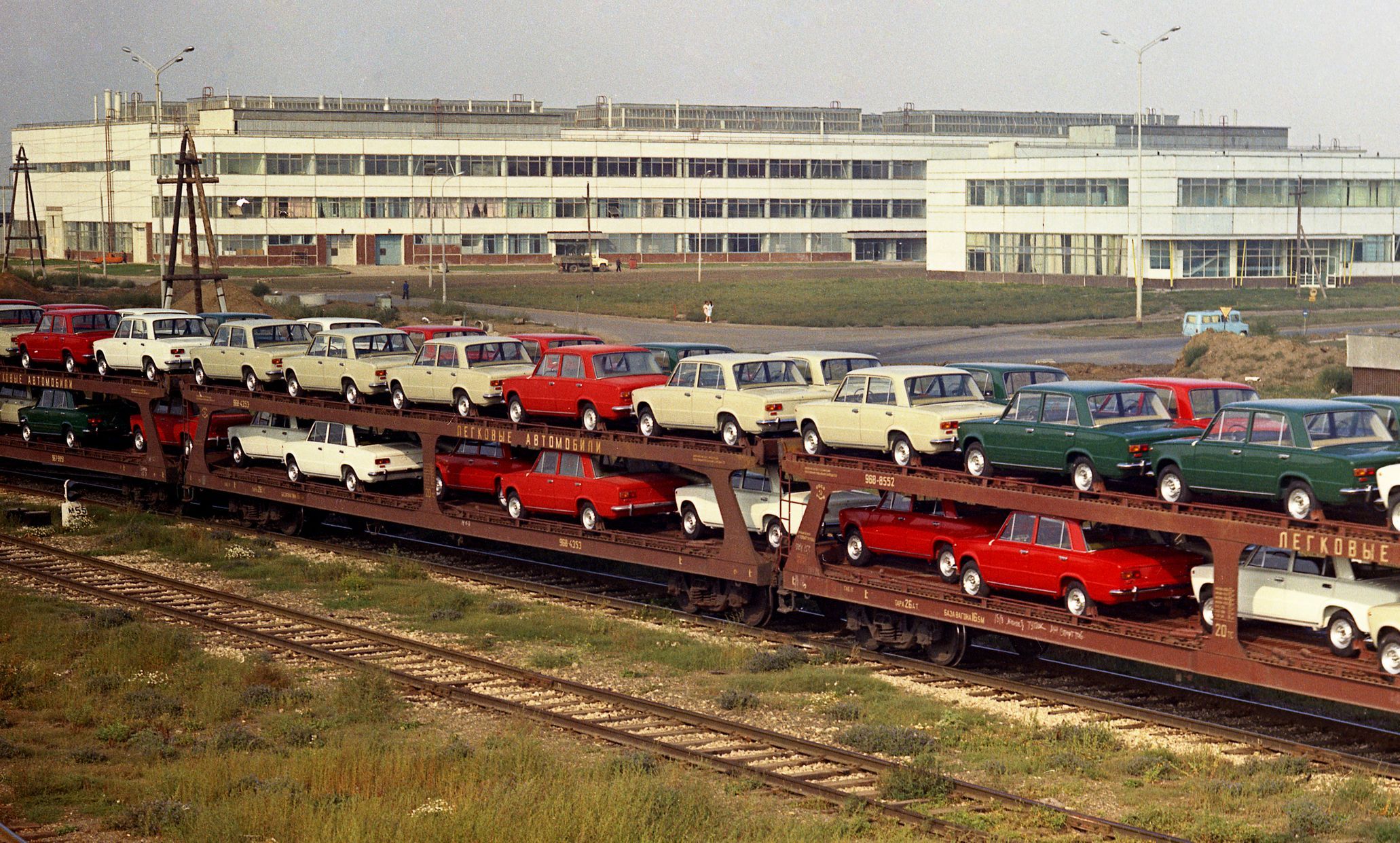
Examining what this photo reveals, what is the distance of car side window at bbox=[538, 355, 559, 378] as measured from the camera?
27250 mm

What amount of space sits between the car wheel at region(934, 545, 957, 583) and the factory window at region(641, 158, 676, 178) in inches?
4360

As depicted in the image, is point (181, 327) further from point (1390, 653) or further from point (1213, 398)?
point (1390, 653)

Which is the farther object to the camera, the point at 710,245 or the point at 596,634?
the point at 710,245

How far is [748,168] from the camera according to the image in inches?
5207

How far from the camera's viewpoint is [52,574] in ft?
96.6

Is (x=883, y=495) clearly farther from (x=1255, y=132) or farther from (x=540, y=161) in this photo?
(x=1255, y=132)

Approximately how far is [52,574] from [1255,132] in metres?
130

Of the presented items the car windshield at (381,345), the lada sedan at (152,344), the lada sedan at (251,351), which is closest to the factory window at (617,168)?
the lada sedan at (152,344)

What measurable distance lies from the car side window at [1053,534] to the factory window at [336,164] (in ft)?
356

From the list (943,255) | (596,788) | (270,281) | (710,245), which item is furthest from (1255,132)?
(596,788)

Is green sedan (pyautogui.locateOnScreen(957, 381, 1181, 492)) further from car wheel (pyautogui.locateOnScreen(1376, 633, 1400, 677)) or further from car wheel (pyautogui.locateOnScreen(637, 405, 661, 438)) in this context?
car wheel (pyautogui.locateOnScreen(637, 405, 661, 438))

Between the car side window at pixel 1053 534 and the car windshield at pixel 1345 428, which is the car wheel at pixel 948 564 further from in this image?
the car windshield at pixel 1345 428

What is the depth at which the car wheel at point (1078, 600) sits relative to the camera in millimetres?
19031

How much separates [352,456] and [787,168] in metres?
106
